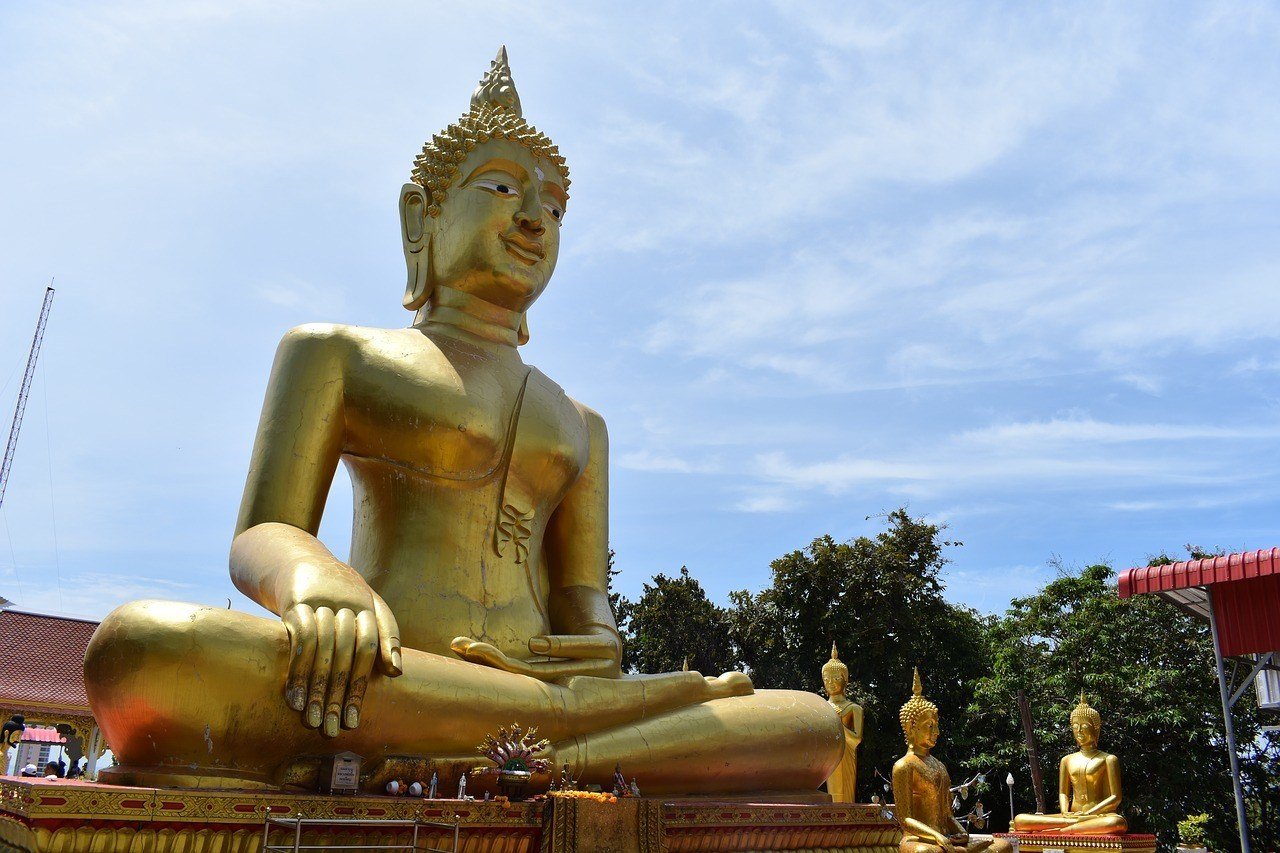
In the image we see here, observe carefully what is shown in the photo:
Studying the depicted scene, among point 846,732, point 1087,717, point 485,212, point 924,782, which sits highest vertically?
point 485,212

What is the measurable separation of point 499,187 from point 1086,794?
34.1 ft

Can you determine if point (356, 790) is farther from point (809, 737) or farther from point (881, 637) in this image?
point (881, 637)

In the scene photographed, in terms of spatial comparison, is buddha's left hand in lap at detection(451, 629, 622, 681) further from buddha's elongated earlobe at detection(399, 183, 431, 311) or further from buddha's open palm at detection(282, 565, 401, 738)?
buddha's elongated earlobe at detection(399, 183, 431, 311)

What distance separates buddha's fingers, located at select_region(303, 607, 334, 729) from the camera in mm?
4805

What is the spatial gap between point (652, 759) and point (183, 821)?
8.69ft

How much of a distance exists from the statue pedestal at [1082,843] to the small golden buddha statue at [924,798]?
16.6ft

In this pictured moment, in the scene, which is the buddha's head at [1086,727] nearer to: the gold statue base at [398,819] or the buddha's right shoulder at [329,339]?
the gold statue base at [398,819]

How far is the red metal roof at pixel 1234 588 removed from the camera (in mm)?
11711

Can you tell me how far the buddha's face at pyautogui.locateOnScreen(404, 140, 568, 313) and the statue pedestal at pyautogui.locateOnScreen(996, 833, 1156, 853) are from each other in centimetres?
865

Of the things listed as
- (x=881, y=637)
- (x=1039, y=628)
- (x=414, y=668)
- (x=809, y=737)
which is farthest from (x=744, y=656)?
(x=414, y=668)

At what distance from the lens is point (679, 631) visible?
26578mm

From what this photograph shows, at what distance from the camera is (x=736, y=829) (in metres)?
5.93

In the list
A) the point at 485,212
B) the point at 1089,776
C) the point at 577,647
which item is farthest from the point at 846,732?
the point at 485,212

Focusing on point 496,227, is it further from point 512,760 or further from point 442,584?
point 512,760
